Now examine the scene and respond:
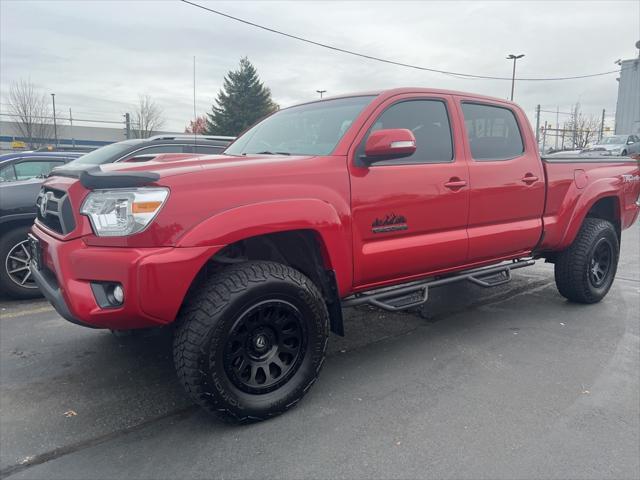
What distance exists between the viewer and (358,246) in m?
3.07

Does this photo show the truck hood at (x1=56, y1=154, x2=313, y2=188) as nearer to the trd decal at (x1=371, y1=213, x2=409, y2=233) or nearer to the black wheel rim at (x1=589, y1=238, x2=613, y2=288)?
the trd decal at (x1=371, y1=213, x2=409, y2=233)

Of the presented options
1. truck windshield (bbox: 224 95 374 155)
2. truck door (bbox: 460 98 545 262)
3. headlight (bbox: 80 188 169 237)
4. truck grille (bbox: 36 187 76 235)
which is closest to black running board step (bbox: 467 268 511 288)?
truck door (bbox: 460 98 545 262)

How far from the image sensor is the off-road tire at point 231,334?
96.9 inches

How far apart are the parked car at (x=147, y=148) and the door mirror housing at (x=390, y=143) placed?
304 centimetres

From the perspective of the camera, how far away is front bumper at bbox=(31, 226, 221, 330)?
Answer: 2314mm

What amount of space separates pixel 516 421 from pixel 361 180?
5.40 feet

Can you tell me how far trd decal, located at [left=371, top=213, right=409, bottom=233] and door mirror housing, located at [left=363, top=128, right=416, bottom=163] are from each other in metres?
0.42

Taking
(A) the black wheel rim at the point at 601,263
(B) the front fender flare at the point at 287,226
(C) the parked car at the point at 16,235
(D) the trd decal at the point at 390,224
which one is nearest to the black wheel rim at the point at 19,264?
(C) the parked car at the point at 16,235

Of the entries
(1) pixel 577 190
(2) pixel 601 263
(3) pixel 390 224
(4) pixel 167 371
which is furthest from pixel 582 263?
(4) pixel 167 371

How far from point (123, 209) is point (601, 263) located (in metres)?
4.67

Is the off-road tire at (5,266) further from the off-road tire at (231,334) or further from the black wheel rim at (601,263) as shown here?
the black wheel rim at (601,263)

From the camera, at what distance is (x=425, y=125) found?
11.8ft

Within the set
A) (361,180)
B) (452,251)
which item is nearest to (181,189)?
(361,180)

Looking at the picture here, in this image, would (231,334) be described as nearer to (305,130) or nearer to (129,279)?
(129,279)
